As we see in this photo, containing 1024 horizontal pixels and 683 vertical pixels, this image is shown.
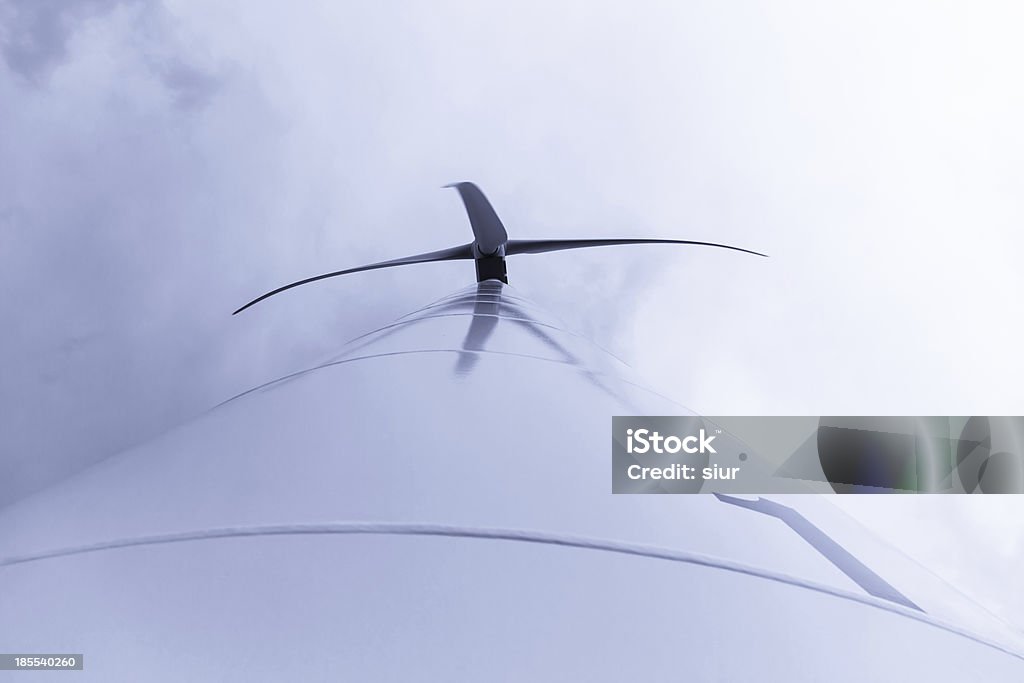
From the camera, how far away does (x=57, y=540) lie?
251 cm

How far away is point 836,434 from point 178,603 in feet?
23.7

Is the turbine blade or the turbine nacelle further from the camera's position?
the turbine nacelle

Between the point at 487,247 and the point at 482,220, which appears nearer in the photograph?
the point at 482,220

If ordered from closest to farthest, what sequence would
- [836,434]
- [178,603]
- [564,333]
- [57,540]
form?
[178,603] → [57,540] → [836,434] → [564,333]

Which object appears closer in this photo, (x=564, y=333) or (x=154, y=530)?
(x=154, y=530)

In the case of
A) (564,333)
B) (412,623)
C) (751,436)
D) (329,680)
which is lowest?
(329,680)

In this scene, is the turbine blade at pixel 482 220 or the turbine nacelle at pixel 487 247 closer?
the turbine blade at pixel 482 220

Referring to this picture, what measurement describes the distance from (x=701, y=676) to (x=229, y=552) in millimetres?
1460

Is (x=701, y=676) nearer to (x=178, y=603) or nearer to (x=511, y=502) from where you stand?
(x=511, y=502)

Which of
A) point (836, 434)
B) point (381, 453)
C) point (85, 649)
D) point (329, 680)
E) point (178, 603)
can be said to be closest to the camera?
point (329, 680)

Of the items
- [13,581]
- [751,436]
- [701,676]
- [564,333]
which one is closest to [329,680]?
[701,676]

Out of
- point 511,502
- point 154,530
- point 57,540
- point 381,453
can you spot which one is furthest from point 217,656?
point 381,453

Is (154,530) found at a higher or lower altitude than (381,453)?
lower

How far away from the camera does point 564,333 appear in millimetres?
8500
